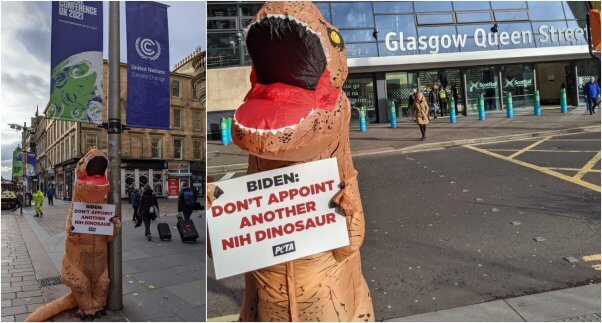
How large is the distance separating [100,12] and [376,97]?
1376cm

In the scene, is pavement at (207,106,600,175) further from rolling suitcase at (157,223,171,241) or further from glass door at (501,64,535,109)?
rolling suitcase at (157,223,171,241)

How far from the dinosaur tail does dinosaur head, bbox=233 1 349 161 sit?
377cm

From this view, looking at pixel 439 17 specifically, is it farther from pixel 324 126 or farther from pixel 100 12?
pixel 324 126

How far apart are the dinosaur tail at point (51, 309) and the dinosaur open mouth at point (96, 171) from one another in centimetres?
122

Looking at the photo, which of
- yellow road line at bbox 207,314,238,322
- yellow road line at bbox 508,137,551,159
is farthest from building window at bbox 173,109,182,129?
yellow road line at bbox 508,137,551,159

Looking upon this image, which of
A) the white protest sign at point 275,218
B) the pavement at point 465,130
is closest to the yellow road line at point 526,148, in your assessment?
the pavement at point 465,130

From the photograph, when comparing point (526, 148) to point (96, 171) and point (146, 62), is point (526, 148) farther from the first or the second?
point (96, 171)

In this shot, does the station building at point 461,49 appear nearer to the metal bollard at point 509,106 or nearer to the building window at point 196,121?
the metal bollard at point 509,106

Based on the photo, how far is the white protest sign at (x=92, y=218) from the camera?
4.02 m

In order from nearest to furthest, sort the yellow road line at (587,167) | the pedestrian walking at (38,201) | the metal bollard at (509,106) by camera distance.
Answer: the yellow road line at (587,167) < the pedestrian walking at (38,201) < the metal bollard at (509,106)

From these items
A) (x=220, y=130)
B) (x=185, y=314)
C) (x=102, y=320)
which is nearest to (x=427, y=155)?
(x=220, y=130)

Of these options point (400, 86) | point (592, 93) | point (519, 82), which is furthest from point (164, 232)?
point (519, 82)

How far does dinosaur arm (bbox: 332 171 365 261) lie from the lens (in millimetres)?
1633

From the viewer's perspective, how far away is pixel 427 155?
32.7 ft
